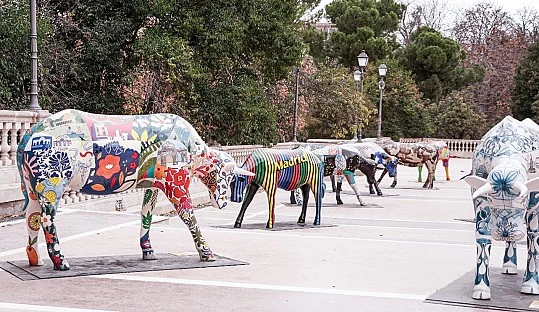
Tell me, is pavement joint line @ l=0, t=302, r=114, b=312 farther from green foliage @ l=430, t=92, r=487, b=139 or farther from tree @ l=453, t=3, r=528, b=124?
tree @ l=453, t=3, r=528, b=124

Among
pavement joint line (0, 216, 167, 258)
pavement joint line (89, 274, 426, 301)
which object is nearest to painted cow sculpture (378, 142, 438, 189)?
pavement joint line (0, 216, 167, 258)

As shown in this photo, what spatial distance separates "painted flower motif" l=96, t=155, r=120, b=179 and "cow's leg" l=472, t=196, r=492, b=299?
3827mm

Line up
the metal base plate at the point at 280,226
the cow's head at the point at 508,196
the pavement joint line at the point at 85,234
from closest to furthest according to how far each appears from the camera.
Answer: the cow's head at the point at 508,196
the pavement joint line at the point at 85,234
the metal base plate at the point at 280,226

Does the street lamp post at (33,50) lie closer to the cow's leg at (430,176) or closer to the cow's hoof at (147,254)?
the cow's hoof at (147,254)

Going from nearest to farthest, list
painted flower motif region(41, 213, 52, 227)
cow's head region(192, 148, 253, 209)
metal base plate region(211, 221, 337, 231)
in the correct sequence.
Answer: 1. painted flower motif region(41, 213, 52, 227)
2. cow's head region(192, 148, 253, 209)
3. metal base plate region(211, 221, 337, 231)

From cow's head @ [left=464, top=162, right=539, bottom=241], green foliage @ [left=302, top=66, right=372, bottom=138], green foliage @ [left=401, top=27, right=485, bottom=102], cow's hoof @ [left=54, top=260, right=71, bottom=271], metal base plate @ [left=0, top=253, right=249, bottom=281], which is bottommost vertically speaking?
metal base plate @ [left=0, top=253, right=249, bottom=281]

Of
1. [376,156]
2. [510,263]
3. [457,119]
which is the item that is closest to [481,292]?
[510,263]

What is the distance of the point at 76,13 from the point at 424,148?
11.4 meters

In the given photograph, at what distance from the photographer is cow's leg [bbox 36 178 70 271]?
9031 mm

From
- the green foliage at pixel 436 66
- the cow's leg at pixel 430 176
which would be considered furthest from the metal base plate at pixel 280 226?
the green foliage at pixel 436 66

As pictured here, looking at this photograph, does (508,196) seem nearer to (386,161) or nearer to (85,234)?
(85,234)

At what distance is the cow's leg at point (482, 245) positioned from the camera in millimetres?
8172

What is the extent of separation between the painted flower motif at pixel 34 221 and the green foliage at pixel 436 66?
44216mm

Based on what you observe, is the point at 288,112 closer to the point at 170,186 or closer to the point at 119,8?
Result: the point at 119,8
